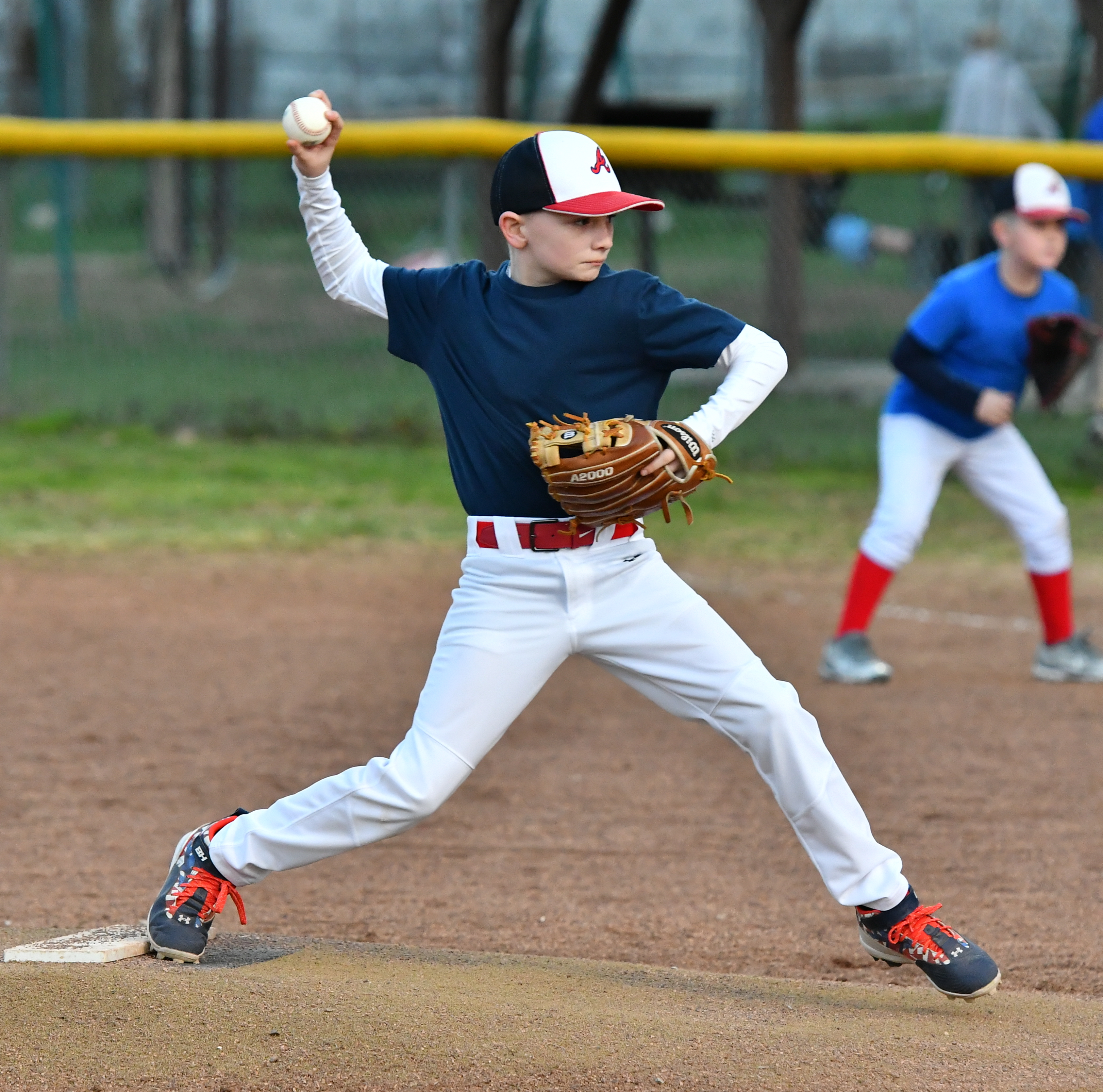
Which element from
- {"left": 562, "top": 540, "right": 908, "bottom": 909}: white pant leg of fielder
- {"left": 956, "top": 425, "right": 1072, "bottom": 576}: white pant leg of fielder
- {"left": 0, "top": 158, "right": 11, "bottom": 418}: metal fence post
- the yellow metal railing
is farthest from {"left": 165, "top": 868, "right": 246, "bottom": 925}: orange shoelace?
{"left": 0, "top": 158, "right": 11, "bottom": 418}: metal fence post

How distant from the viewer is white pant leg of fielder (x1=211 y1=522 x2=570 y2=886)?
320 centimetres

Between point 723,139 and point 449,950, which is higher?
point 723,139

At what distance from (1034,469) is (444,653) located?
3.60 meters

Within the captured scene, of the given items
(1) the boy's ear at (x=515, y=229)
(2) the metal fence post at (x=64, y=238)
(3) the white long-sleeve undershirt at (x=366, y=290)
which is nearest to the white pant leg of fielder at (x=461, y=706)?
A: (3) the white long-sleeve undershirt at (x=366, y=290)

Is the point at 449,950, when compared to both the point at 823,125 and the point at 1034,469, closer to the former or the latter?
the point at 1034,469

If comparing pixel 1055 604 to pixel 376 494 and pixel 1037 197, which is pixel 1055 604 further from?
Answer: pixel 376 494

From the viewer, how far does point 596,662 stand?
128 inches

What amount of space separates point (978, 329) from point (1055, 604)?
1.13 meters

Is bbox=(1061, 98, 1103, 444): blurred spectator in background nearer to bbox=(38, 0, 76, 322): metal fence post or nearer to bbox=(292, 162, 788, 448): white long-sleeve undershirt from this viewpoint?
Answer: bbox=(38, 0, 76, 322): metal fence post

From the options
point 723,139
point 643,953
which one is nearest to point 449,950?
point 643,953

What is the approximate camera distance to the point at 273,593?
25.3 feet

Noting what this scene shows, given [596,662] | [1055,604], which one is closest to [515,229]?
[596,662]

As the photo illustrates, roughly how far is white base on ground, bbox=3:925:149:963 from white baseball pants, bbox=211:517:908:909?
419mm

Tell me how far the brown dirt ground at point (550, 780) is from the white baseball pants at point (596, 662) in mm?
658
